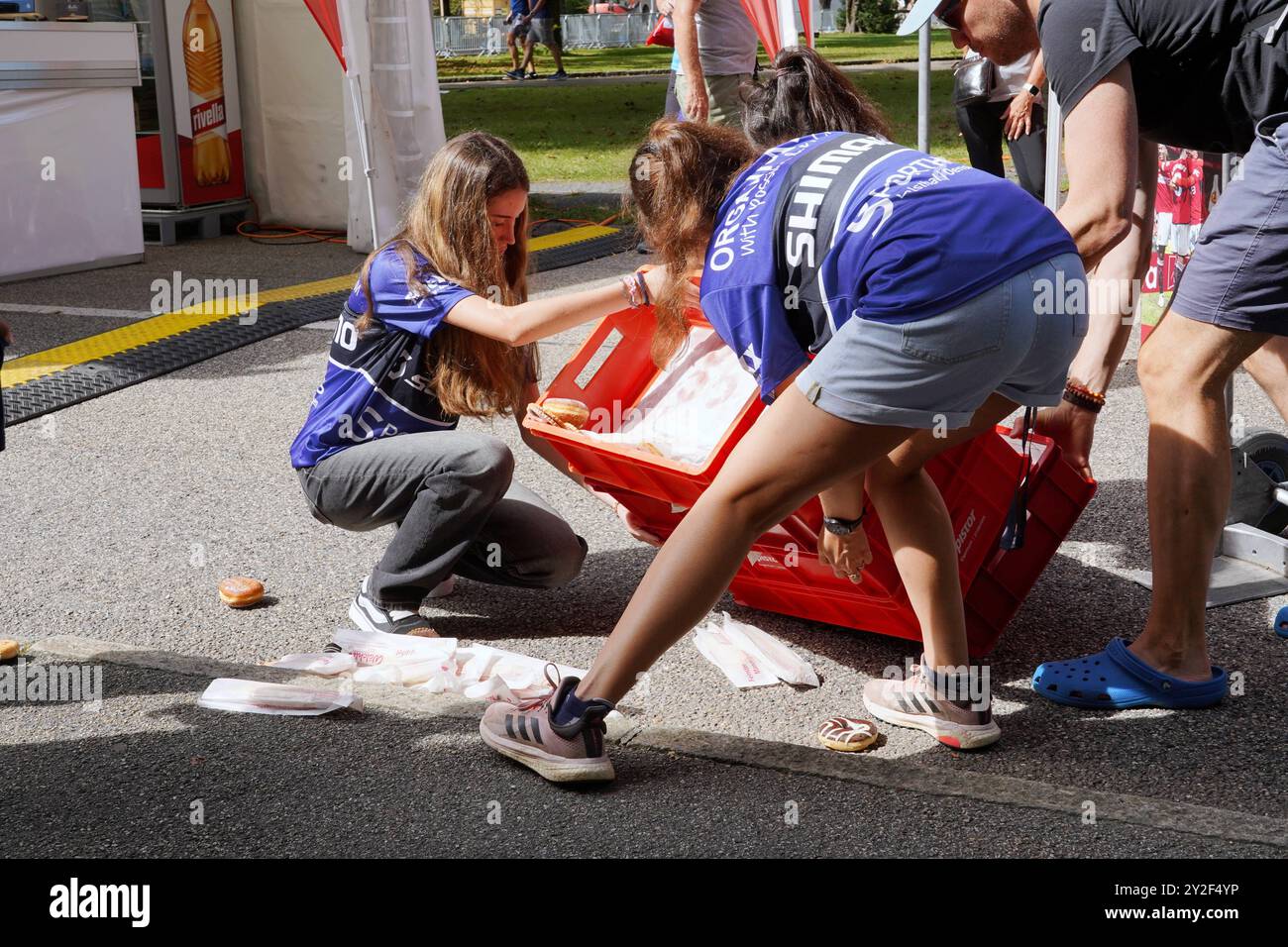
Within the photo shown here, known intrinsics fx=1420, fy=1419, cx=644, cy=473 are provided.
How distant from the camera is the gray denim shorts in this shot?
255 cm

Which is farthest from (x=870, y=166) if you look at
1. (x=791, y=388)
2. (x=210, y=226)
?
(x=210, y=226)

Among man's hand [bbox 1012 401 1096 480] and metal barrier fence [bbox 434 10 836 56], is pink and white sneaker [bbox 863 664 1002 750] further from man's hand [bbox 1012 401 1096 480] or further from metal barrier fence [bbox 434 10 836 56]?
metal barrier fence [bbox 434 10 836 56]

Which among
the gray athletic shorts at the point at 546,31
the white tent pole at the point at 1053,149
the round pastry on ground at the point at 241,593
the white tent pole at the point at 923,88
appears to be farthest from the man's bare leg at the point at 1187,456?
the gray athletic shorts at the point at 546,31

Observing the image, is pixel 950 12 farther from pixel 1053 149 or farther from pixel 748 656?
pixel 1053 149

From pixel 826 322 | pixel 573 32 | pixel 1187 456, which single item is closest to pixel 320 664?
pixel 826 322

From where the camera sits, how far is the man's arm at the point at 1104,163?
120 inches

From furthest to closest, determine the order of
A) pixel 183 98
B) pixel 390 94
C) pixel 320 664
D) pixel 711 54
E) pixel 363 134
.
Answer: pixel 183 98 < pixel 390 94 < pixel 363 134 < pixel 711 54 < pixel 320 664

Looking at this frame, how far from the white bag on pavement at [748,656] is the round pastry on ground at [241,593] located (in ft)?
4.22

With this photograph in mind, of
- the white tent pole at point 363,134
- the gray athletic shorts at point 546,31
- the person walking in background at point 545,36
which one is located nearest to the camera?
the white tent pole at point 363,134

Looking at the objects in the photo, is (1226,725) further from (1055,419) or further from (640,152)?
(640,152)

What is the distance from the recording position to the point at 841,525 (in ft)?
9.80

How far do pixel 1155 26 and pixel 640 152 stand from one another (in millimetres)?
1136

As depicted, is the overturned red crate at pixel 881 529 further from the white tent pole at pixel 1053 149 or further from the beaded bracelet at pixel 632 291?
the white tent pole at pixel 1053 149

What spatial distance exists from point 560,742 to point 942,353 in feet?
3.58
